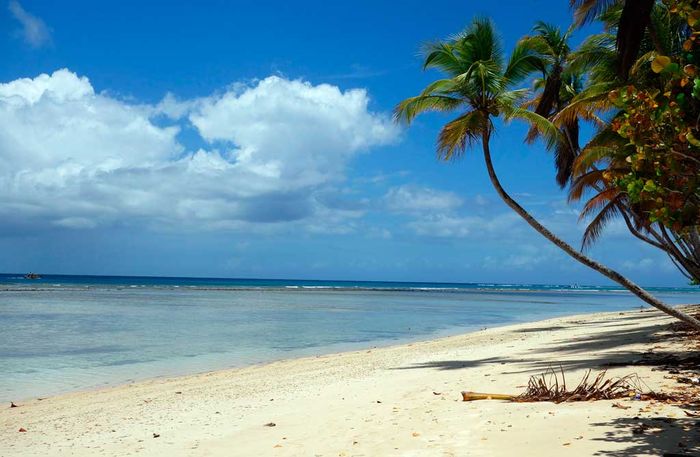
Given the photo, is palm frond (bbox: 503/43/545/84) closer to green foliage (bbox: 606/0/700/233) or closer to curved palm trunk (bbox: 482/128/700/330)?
curved palm trunk (bbox: 482/128/700/330)

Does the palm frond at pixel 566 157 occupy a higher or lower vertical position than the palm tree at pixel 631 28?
higher

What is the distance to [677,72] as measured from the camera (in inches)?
148

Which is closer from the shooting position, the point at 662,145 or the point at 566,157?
the point at 662,145

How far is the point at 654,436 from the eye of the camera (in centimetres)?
496

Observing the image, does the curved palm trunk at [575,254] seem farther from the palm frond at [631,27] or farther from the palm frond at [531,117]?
the palm frond at [631,27]

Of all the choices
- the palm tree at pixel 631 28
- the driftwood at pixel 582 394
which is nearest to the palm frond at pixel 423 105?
the palm tree at pixel 631 28

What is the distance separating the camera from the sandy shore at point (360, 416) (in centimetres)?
520

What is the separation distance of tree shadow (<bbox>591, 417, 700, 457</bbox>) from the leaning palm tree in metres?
6.13

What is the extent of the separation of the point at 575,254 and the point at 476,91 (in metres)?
4.14

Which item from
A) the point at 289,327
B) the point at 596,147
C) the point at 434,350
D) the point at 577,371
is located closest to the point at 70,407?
the point at 577,371

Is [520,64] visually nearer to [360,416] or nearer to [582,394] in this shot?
[582,394]

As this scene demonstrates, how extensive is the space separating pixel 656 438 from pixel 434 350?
10.1m

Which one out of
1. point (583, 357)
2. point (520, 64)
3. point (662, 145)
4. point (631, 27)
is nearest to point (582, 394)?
point (662, 145)

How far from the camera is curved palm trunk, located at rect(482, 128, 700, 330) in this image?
9.02 meters
